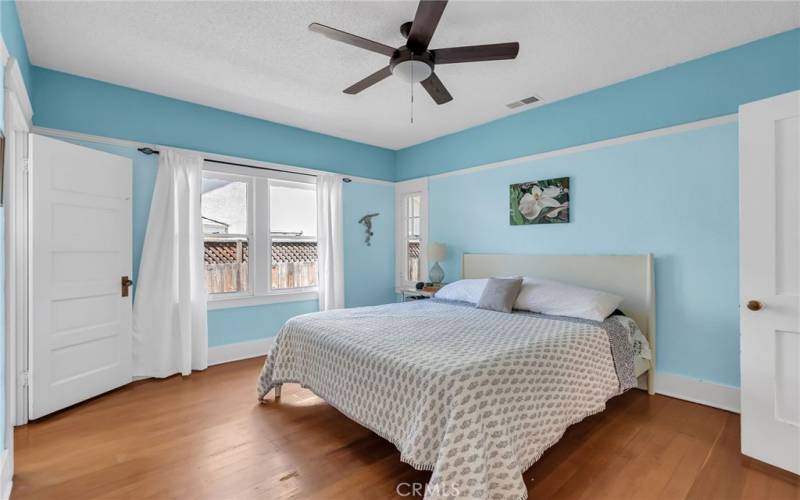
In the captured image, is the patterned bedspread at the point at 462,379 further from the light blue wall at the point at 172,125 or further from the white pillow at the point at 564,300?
the light blue wall at the point at 172,125

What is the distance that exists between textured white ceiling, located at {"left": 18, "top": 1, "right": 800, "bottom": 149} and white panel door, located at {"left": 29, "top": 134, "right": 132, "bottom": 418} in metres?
0.80

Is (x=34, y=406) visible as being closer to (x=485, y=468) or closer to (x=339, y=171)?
(x=485, y=468)

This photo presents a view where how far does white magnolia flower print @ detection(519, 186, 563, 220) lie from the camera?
363 cm

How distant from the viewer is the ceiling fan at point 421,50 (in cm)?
189

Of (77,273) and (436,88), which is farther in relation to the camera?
(77,273)

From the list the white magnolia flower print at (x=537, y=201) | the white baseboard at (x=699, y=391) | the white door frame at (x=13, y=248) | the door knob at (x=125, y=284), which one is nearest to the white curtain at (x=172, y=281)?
the door knob at (x=125, y=284)

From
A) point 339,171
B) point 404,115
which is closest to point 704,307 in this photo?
point 404,115

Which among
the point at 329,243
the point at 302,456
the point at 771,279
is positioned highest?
the point at 329,243

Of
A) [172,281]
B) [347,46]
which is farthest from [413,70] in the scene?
[172,281]

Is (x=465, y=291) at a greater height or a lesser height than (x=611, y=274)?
lesser

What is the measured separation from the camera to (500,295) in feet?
10.5

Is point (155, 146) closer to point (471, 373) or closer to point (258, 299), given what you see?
point (258, 299)

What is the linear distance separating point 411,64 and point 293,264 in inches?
116

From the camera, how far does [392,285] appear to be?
5387 mm
